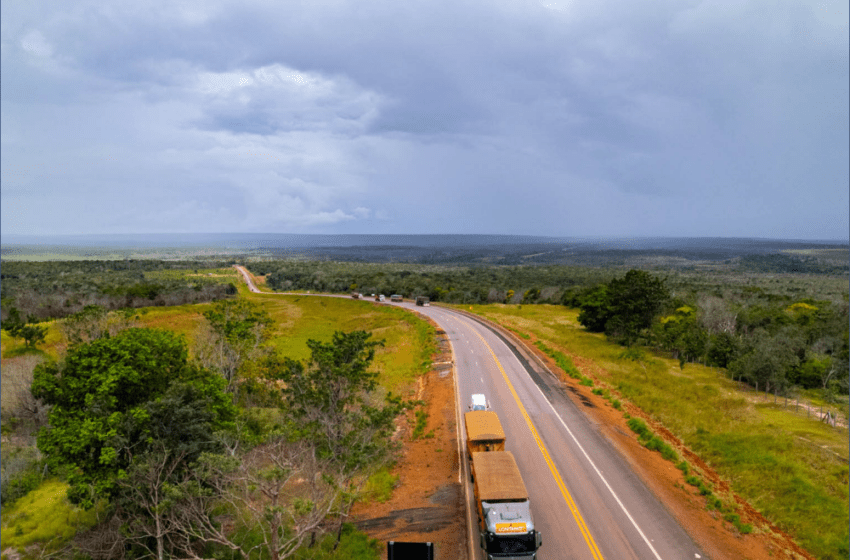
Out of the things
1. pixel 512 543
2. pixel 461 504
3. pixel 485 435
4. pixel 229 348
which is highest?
pixel 229 348

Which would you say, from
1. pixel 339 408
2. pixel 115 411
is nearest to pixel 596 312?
pixel 339 408

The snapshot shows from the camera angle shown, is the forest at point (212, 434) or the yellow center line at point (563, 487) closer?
the forest at point (212, 434)

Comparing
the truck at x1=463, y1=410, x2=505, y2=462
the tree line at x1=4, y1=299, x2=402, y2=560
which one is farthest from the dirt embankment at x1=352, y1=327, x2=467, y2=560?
the truck at x1=463, y1=410, x2=505, y2=462

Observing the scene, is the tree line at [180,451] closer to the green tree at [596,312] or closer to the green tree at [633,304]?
the green tree at [633,304]

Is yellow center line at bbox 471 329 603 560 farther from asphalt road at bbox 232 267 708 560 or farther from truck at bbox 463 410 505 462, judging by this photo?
truck at bbox 463 410 505 462

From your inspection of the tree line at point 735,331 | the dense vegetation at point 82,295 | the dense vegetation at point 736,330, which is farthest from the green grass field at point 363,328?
the tree line at point 735,331

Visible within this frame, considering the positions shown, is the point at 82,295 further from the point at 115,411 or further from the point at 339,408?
the point at 339,408
